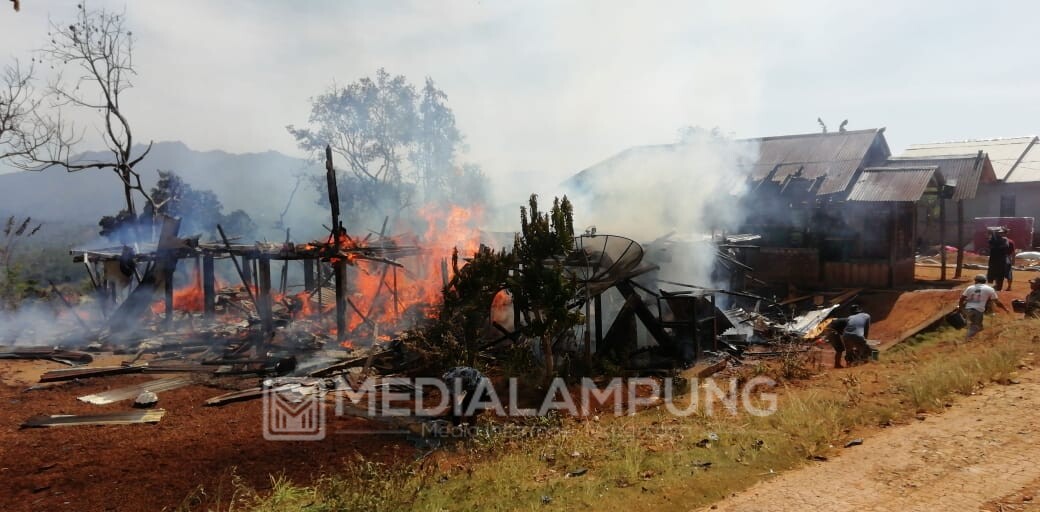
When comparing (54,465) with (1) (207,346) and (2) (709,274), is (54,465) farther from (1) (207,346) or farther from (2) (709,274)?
(2) (709,274)

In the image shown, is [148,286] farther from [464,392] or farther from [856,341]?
[856,341]


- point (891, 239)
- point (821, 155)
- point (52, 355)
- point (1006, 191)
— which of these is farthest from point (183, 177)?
point (1006, 191)

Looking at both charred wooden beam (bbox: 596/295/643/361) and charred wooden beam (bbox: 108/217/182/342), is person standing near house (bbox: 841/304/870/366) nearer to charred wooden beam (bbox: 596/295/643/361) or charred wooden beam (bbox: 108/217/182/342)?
charred wooden beam (bbox: 596/295/643/361)

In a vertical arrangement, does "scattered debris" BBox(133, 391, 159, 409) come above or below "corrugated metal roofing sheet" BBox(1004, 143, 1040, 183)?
below

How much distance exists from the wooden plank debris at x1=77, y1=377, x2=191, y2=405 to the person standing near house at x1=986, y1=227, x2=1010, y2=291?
67.3 ft

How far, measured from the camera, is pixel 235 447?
8.21m

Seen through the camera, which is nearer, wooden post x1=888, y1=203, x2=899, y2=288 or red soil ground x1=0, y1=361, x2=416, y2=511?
red soil ground x1=0, y1=361, x2=416, y2=511

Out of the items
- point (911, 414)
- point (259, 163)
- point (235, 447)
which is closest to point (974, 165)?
point (911, 414)

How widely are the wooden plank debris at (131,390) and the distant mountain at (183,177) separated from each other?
97.1ft

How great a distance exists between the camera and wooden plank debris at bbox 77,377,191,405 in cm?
1087

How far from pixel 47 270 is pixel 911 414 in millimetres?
29831

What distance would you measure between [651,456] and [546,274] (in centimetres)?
377

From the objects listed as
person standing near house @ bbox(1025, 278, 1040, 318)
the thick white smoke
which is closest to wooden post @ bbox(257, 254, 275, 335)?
the thick white smoke

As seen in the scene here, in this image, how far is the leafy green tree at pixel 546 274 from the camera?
33.3ft
